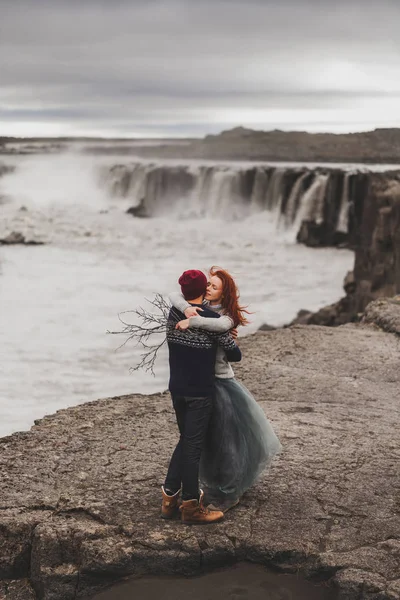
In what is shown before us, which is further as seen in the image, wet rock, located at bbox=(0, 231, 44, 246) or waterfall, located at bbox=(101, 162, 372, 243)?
waterfall, located at bbox=(101, 162, 372, 243)

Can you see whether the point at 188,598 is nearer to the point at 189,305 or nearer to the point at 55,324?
the point at 189,305

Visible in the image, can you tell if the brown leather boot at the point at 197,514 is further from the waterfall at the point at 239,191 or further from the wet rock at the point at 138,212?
the wet rock at the point at 138,212

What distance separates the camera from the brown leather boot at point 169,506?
430cm

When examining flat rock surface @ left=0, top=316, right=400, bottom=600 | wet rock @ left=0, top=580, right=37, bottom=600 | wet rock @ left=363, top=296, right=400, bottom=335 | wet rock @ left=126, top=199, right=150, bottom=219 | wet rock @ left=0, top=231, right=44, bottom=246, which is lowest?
wet rock @ left=0, top=231, right=44, bottom=246

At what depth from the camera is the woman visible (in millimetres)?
4262

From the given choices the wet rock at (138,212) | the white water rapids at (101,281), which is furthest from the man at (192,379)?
the wet rock at (138,212)

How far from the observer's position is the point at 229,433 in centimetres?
434

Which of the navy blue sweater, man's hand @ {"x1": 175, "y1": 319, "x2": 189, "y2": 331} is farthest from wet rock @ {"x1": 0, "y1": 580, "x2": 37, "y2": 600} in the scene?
man's hand @ {"x1": 175, "y1": 319, "x2": 189, "y2": 331}

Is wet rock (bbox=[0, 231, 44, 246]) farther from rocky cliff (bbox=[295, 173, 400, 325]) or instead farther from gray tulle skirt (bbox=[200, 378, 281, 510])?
gray tulle skirt (bbox=[200, 378, 281, 510])

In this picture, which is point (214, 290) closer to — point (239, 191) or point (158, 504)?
point (158, 504)

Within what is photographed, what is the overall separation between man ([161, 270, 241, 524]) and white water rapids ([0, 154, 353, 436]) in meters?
4.30

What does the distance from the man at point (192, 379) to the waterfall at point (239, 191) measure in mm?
22621

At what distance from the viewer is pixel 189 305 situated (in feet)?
13.5

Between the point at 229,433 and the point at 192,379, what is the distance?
16.3 inches
